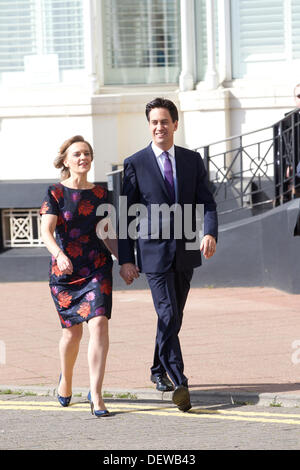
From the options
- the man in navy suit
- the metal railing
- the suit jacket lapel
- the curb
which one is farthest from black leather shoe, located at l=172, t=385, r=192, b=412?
the metal railing

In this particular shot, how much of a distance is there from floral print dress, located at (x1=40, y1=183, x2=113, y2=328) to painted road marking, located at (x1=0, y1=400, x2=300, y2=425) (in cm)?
58

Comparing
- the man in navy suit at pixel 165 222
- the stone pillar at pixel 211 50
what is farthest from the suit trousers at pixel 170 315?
the stone pillar at pixel 211 50

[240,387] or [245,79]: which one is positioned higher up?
[245,79]

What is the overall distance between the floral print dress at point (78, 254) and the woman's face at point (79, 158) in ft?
0.46

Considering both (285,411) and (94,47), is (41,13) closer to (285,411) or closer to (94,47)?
(94,47)

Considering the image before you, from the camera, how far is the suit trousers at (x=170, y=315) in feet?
23.3

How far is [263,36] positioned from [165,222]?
28.0 feet

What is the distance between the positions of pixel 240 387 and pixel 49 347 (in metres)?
2.43

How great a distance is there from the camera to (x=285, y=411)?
7.02 meters

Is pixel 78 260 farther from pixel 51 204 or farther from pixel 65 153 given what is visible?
pixel 65 153

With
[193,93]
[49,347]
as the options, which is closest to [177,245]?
[49,347]

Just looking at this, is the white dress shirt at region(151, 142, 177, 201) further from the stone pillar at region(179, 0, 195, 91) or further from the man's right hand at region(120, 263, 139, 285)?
the stone pillar at region(179, 0, 195, 91)

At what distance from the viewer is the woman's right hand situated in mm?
6898

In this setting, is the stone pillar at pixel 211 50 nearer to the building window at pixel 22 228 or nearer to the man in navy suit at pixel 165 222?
the building window at pixel 22 228
